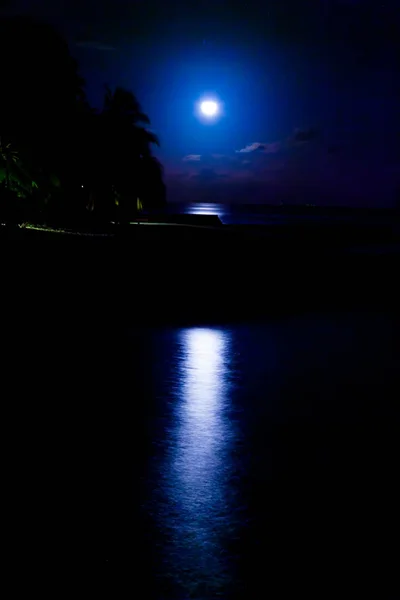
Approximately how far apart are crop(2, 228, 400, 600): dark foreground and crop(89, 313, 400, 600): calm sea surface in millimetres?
16

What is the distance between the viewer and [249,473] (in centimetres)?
534

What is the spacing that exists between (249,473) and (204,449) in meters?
0.66

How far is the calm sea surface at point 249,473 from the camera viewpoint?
3.84m

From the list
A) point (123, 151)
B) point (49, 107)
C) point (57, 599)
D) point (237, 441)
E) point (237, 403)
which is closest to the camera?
point (57, 599)

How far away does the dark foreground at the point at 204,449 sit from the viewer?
3895 mm

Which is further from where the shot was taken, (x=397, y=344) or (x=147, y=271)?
(x=147, y=271)

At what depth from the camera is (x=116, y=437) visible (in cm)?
618

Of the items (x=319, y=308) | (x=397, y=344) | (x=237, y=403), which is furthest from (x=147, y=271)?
(x=237, y=403)

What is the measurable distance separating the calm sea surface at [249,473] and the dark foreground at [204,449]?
0.02m

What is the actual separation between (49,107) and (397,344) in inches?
1123

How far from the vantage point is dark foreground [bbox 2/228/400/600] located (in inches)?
153

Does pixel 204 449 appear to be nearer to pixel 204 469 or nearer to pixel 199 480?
pixel 204 469

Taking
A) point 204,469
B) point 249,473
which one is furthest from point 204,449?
point 249,473

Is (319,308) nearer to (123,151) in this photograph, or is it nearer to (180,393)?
(180,393)
